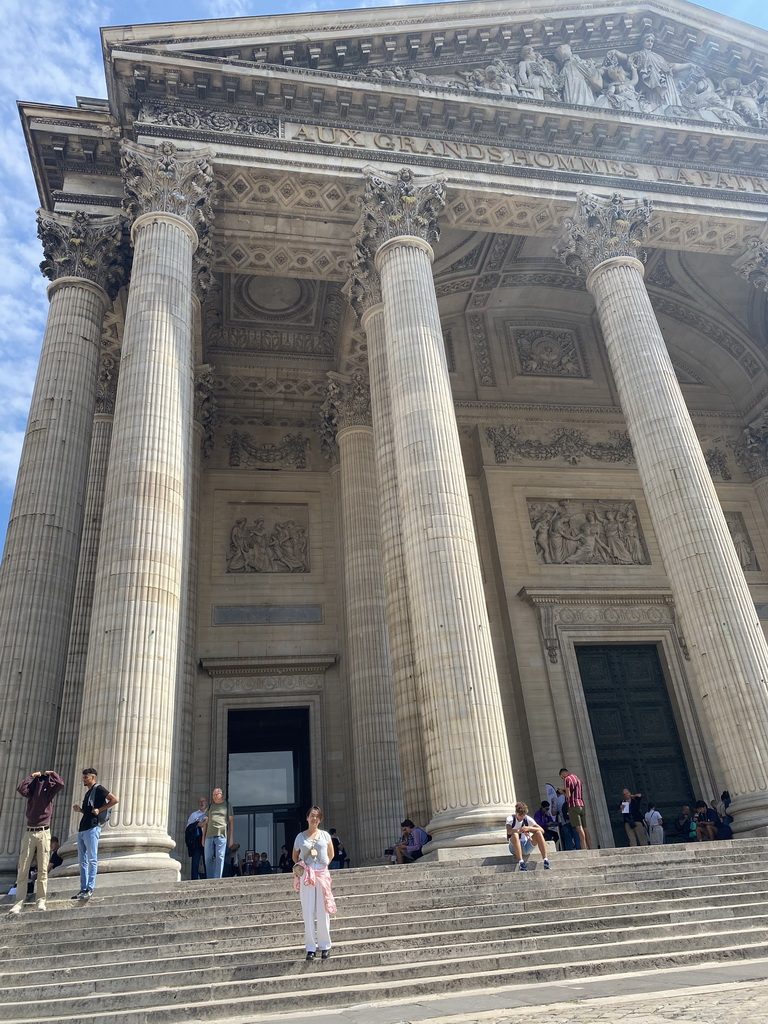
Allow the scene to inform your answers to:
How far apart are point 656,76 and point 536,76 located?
123 inches

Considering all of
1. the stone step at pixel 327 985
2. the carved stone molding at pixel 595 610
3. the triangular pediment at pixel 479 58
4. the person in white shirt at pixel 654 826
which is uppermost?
the triangular pediment at pixel 479 58

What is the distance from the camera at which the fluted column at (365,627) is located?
14.9 meters

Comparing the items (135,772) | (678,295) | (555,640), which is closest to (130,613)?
(135,772)

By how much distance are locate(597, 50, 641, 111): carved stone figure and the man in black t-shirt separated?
16.8 m

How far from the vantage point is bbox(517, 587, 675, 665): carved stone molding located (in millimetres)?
18656

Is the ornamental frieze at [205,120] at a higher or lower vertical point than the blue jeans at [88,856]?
higher

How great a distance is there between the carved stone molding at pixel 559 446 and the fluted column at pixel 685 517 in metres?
6.10

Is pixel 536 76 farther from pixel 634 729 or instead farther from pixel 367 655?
pixel 634 729

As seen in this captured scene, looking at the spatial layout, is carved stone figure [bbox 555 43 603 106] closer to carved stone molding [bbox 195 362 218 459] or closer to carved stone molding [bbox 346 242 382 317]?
carved stone molding [bbox 346 242 382 317]

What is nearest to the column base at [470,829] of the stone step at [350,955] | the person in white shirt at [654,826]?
the stone step at [350,955]

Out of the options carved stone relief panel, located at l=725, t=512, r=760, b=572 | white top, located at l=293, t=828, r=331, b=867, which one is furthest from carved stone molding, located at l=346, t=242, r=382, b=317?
carved stone relief panel, located at l=725, t=512, r=760, b=572

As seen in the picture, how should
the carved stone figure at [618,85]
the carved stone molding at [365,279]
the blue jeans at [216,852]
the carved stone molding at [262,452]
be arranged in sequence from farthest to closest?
the carved stone molding at [262,452], the carved stone figure at [618,85], the carved stone molding at [365,279], the blue jeans at [216,852]

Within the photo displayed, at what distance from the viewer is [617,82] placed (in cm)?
1778

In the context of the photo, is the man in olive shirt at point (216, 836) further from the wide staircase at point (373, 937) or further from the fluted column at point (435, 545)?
the fluted column at point (435, 545)
